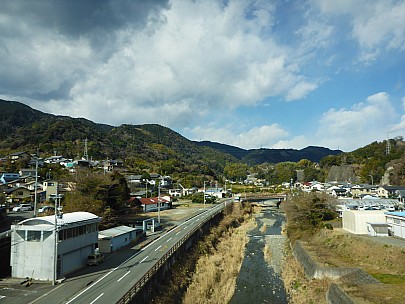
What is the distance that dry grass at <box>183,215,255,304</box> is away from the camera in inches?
755

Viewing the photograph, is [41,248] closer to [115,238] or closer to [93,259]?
[93,259]

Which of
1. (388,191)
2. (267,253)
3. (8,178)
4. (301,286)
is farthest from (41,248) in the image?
(388,191)

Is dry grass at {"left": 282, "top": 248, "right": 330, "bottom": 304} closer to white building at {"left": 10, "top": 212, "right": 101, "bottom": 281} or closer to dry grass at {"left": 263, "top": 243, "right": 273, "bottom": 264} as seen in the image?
dry grass at {"left": 263, "top": 243, "right": 273, "bottom": 264}

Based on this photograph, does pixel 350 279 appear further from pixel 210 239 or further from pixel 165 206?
pixel 165 206

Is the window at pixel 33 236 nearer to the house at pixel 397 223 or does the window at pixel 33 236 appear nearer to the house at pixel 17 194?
the house at pixel 397 223

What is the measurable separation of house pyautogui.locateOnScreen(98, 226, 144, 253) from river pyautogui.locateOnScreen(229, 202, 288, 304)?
10.5 metres

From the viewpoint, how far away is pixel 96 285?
15.9 meters

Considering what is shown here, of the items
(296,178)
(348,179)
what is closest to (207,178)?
(296,178)

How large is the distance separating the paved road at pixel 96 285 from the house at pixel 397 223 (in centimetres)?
2149

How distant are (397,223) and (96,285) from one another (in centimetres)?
2626

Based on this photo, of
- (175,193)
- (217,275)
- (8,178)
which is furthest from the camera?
(175,193)

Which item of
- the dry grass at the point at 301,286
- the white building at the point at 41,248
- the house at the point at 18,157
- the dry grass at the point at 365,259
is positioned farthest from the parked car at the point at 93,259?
the house at the point at 18,157

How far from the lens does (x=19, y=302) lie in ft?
44.1

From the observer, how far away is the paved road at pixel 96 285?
1393 cm
